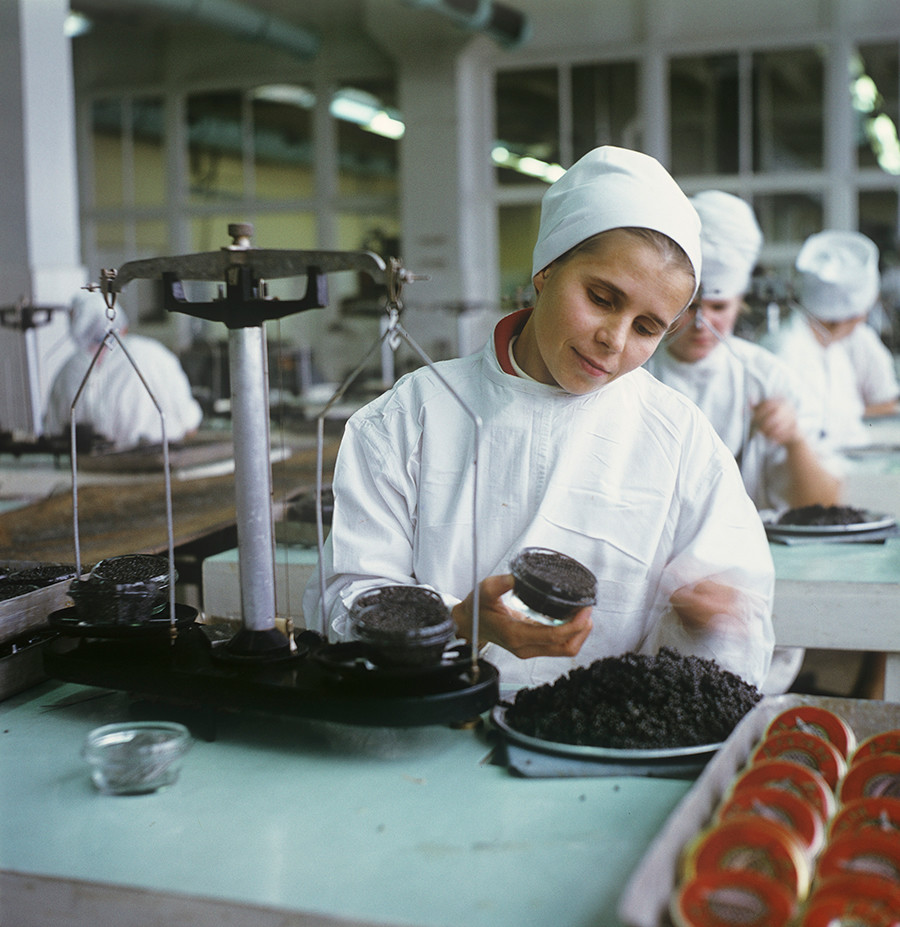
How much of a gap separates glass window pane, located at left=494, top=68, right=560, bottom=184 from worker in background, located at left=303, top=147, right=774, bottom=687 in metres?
7.00

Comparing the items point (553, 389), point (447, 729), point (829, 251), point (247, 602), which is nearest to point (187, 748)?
point (247, 602)

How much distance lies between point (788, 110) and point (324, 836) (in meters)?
7.74

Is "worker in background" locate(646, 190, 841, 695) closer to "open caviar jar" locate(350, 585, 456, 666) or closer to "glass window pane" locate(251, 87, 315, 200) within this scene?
"open caviar jar" locate(350, 585, 456, 666)

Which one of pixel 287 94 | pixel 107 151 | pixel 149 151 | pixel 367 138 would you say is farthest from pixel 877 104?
pixel 107 151

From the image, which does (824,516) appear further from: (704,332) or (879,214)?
(879,214)

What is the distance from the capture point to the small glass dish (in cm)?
93

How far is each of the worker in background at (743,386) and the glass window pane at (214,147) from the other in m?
7.02

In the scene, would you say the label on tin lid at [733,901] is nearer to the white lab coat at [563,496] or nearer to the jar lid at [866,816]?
the jar lid at [866,816]

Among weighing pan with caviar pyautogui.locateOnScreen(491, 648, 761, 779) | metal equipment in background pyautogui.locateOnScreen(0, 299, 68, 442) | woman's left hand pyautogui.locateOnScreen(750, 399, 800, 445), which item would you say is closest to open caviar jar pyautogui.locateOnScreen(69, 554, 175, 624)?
weighing pan with caviar pyautogui.locateOnScreen(491, 648, 761, 779)

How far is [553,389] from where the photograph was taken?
1.38 meters

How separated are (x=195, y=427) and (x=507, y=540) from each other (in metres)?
2.70

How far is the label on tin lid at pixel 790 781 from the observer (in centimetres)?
82

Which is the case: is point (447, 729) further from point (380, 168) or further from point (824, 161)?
point (380, 168)

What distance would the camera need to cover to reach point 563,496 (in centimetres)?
136
